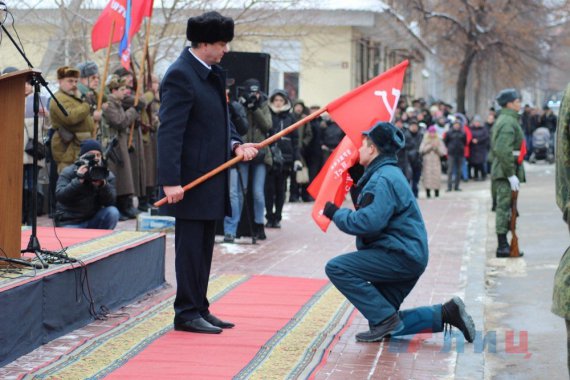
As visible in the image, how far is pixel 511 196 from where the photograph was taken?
1250 cm

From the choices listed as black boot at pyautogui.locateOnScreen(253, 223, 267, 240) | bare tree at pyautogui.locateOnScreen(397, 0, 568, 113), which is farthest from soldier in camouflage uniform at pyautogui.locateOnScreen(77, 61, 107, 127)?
bare tree at pyautogui.locateOnScreen(397, 0, 568, 113)

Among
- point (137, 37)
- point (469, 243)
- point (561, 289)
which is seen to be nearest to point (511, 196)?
point (469, 243)

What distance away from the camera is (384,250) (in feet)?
24.0

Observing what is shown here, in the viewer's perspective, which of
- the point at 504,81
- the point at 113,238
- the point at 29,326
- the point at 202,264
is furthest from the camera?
the point at 504,81

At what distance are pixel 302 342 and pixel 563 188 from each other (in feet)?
9.69

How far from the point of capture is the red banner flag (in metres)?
7.84

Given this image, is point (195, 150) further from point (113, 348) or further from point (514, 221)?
point (514, 221)

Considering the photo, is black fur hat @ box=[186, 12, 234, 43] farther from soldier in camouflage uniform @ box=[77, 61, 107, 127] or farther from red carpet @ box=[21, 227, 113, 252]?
soldier in camouflage uniform @ box=[77, 61, 107, 127]

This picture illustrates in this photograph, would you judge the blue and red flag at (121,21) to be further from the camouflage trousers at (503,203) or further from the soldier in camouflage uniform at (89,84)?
the camouflage trousers at (503,203)

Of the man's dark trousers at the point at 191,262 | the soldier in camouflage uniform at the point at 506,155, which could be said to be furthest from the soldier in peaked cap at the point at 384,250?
the soldier in camouflage uniform at the point at 506,155

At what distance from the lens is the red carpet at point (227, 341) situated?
646 cm

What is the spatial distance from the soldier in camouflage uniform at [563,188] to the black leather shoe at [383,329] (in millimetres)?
2492

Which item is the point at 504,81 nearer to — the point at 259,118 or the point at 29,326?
the point at 259,118

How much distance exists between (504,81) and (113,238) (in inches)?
1448
